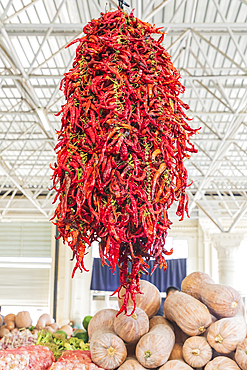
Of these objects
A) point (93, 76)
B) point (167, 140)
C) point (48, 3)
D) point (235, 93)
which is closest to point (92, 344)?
point (167, 140)

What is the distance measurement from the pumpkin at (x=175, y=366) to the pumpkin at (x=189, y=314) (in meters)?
0.19

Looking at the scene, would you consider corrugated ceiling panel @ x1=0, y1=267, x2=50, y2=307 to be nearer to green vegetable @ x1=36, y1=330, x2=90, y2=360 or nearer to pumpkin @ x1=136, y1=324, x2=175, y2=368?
green vegetable @ x1=36, y1=330, x2=90, y2=360

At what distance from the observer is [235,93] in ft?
32.3

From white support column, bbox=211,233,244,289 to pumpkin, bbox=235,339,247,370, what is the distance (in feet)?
40.7

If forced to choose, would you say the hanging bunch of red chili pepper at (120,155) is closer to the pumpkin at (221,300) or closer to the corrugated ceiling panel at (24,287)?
the pumpkin at (221,300)

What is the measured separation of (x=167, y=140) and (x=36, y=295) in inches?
672

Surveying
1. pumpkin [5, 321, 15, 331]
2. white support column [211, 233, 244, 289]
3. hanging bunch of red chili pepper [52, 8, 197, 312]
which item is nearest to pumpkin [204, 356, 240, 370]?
hanging bunch of red chili pepper [52, 8, 197, 312]

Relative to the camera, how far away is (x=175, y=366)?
2367 mm

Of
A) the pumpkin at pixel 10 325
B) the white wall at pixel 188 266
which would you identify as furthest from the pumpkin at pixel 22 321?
the white wall at pixel 188 266

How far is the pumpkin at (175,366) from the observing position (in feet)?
7.74

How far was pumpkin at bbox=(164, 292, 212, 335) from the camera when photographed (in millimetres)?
2496

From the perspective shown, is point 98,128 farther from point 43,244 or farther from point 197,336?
point 43,244

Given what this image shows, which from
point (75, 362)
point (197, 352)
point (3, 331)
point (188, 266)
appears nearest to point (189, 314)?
point (197, 352)

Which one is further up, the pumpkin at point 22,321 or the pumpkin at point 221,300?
the pumpkin at point 221,300
